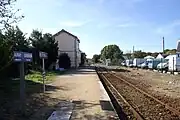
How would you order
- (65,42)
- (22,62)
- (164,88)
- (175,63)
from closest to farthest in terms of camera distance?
1. (22,62)
2. (164,88)
3. (175,63)
4. (65,42)

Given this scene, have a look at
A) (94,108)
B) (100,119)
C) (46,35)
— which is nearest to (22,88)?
(100,119)

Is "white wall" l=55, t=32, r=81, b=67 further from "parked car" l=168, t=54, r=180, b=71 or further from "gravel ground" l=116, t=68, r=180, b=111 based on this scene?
"gravel ground" l=116, t=68, r=180, b=111

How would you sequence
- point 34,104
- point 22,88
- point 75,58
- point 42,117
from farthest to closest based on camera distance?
point 75,58, point 34,104, point 42,117, point 22,88

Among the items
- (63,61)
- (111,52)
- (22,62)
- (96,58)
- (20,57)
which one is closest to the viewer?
(20,57)

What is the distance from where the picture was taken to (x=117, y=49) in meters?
156

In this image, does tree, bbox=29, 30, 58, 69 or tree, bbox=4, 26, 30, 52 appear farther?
tree, bbox=29, 30, 58, 69

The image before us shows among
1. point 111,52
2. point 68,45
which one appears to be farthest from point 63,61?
point 111,52

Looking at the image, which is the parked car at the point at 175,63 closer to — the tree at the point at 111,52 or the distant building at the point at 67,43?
the distant building at the point at 67,43

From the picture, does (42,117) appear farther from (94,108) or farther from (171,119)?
(171,119)

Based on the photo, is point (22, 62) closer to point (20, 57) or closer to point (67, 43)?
point (20, 57)

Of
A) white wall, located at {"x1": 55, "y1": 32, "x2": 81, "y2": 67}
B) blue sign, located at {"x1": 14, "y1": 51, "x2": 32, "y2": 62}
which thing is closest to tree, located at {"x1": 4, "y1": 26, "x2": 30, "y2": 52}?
blue sign, located at {"x1": 14, "y1": 51, "x2": 32, "y2": 62}

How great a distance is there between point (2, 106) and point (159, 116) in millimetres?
5711

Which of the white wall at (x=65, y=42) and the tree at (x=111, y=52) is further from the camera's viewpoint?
the tree at (x=111, y=52)

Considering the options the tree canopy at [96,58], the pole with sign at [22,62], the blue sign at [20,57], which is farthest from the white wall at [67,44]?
the tree canopy at [96,58]
